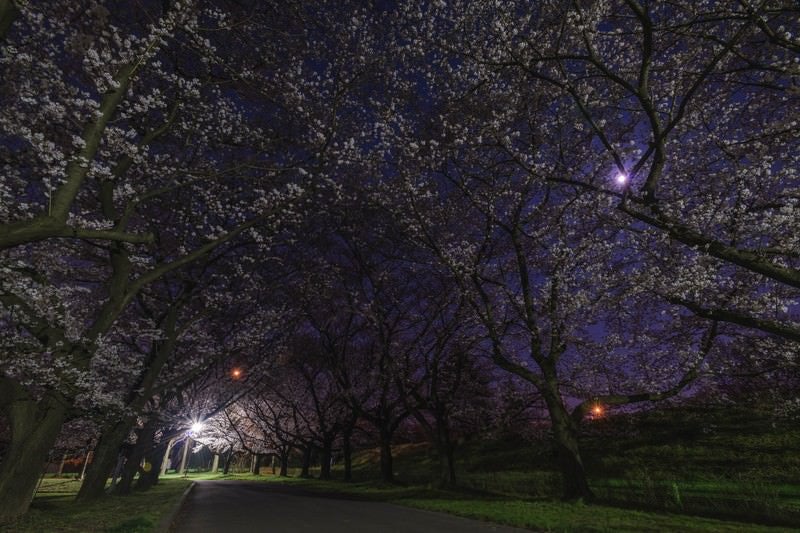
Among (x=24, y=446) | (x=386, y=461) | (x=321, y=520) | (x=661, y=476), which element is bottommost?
(x=321, y=520)

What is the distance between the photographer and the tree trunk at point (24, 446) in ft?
29.3

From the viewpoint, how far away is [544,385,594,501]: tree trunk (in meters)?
13.4

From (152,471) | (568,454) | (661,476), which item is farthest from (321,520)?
(152,471)

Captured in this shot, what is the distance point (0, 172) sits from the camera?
10461mm

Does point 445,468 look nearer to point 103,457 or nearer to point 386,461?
point 386,461

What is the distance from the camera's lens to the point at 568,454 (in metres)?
13.9

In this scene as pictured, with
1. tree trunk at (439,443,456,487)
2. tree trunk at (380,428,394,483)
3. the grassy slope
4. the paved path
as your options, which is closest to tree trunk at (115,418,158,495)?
the paved path

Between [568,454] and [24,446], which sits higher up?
[24,446]

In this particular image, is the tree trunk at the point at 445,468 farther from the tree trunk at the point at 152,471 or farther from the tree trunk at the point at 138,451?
the tree trunk at the point at 152,471

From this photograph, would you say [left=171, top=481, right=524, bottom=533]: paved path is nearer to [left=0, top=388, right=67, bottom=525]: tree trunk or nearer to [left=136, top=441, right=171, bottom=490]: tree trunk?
[left=0, top=388, right=67, bottom=525]: tree trunk

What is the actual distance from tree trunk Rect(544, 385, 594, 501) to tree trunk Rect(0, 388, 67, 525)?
1301 centimetres

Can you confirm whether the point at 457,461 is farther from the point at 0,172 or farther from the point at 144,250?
the point at 0,172

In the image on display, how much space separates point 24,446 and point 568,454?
13.7m

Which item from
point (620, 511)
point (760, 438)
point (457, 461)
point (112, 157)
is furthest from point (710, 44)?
point (457, 461)
